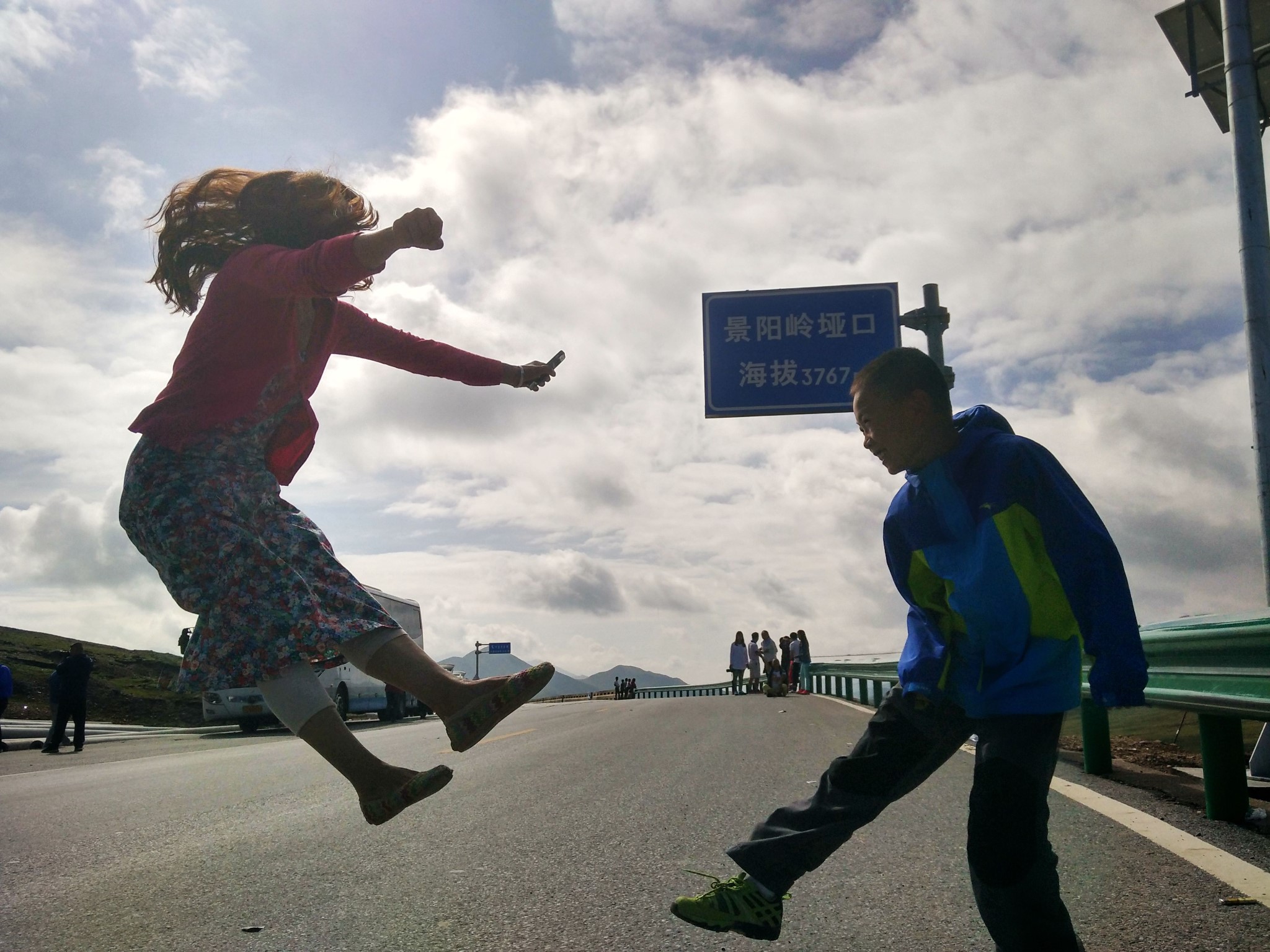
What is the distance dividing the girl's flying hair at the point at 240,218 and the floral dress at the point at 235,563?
0.29m

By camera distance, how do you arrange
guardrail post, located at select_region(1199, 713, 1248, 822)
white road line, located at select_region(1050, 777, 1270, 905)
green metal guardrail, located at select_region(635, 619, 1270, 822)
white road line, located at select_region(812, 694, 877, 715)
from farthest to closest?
white road line, located at select_region(812, 694, 877, 715)
guardrail post, located at select_region(1199, 713, 1248, 822)
green metal guardrail, located at select_region(635, 619, 1270, 822)
white road line, located at select_region(1050, 777, 1270, 905)

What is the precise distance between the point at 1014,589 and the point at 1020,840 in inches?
21.6

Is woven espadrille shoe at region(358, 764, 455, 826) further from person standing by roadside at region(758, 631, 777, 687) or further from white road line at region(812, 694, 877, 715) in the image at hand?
person standing by roadside at region(758, 631, 777, 687)

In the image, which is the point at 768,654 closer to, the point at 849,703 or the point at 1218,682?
the point at 849,703

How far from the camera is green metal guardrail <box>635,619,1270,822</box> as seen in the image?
13.9ft

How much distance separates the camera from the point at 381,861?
463cm

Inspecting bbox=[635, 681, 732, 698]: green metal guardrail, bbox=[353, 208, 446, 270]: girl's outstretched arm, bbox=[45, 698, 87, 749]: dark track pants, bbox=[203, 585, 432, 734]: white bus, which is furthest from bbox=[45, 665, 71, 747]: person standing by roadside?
bbox=[635, 681, 732, 698]: green metal guardrail

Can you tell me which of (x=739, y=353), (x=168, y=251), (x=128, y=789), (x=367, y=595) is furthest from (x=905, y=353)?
(x=739, y=353)

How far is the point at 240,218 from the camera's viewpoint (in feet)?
7.61

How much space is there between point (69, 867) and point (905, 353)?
14.1 ft

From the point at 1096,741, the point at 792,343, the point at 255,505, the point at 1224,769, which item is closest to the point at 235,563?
the point at 255,505

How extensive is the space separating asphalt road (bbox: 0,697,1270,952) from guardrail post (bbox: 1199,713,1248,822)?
0.19 meters

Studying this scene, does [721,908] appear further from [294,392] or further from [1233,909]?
[1233,909]

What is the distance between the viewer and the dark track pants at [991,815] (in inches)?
93.1
